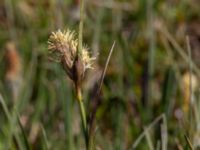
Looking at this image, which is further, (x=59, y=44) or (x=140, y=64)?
(x=140, y=64)

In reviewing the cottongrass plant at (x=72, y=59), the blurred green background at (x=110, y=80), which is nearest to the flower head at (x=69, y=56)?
the cottongrass plant at (x=72, y=59)

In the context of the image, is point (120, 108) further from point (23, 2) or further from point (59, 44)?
point (23, 2)

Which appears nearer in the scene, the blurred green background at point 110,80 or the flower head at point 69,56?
the flower head at point 69,56

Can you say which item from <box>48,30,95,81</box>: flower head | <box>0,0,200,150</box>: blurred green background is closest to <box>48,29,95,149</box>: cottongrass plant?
<box>48,30,95,81</box>: flower head

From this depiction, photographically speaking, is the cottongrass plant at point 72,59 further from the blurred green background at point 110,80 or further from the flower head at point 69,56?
the blurred green background at point 110,80

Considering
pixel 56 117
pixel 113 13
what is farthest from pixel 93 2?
pixel 56 117

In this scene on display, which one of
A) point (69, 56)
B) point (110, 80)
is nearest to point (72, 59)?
point (69, 56)

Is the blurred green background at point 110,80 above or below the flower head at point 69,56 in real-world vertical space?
below
